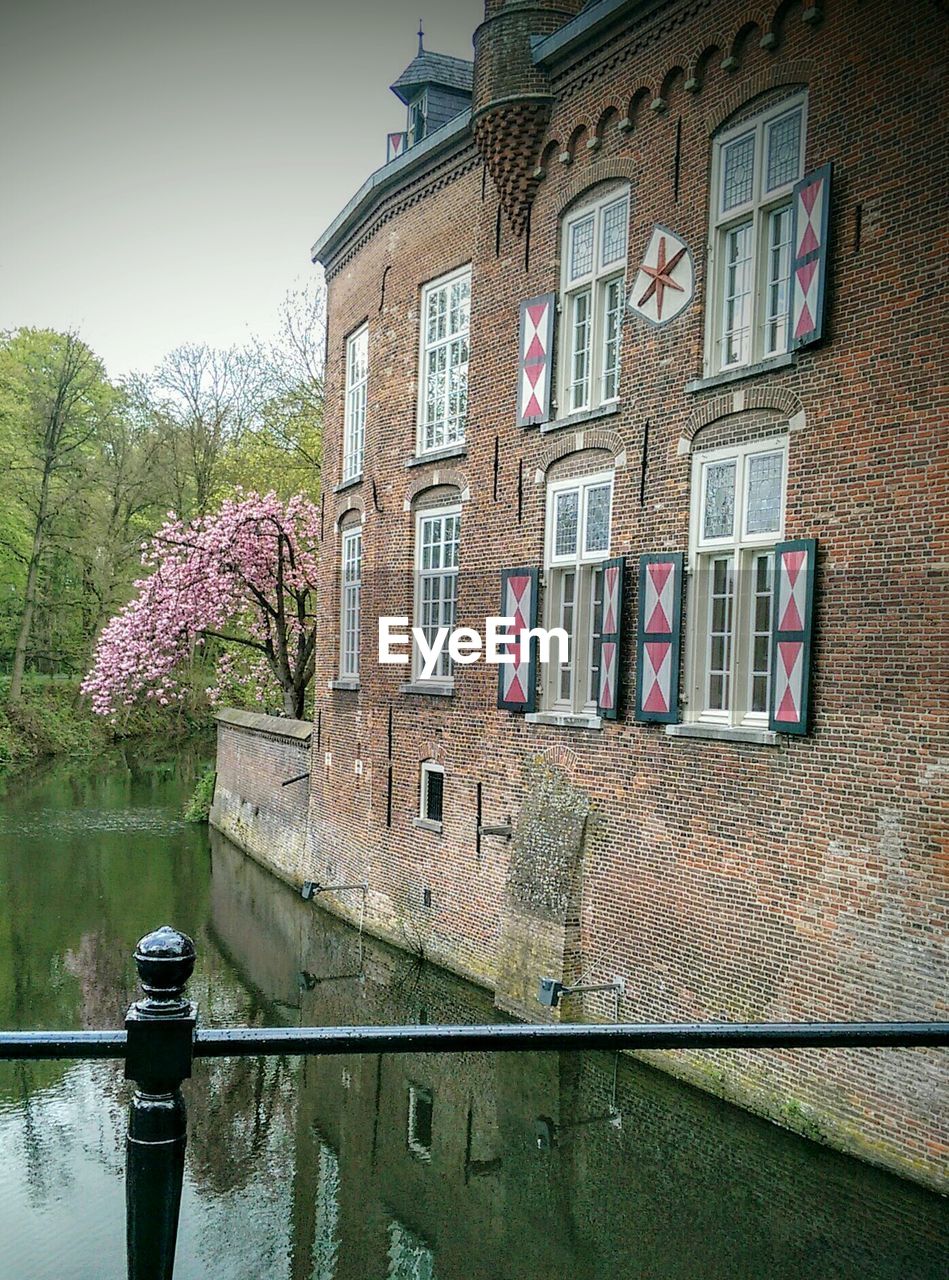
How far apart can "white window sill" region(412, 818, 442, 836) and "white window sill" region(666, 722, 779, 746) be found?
4563 millimetres

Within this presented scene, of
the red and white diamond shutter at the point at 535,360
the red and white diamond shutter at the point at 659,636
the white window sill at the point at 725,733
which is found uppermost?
the red and white diamond shutter at the point at 535,360

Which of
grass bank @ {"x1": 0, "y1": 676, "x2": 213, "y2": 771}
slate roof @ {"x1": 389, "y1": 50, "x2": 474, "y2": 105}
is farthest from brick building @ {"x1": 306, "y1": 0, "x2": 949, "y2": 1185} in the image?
grass bank @ {"x1": 0, "y1": 676, "x2": 213, "y2": 771}

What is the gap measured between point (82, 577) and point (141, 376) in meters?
7.27

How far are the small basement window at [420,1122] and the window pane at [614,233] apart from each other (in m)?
7.60

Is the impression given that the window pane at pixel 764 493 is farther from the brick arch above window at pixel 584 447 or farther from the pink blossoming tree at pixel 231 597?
the pink blossoming tree at pixel 231 597

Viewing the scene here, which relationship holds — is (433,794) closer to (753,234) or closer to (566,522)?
(566,522)

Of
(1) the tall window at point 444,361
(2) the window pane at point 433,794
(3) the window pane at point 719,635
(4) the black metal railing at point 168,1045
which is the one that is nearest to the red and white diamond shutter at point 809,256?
(3) the window pane at point 719,635

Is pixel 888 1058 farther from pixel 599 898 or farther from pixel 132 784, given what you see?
pixel 132 784

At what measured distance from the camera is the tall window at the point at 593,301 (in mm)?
11008

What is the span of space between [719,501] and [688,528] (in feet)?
1.27

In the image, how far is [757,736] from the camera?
29.0 ft

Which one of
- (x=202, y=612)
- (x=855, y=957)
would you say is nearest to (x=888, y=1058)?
(x=855, y=957)

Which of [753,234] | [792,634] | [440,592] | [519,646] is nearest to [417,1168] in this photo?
[792,634]

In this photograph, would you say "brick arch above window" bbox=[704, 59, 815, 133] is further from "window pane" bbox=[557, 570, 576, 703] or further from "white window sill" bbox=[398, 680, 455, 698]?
"white window sill" bbox=[398, 680, 455, 698]
